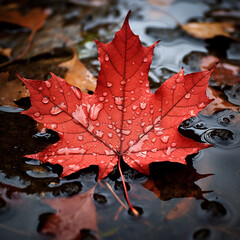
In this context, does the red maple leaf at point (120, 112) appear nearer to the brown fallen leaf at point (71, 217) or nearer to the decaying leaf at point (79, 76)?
the brown fallen leaf at point (71, 217)

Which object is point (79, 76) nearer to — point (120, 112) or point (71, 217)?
point (120, 112)

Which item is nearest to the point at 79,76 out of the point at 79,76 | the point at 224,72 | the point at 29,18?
the point at 79,76

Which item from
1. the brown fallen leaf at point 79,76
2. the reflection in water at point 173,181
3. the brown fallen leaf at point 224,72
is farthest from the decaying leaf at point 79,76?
the brown fallen leaf at point 224,72

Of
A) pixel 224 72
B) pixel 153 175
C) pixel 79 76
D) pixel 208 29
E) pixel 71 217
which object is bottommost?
pixel 71 217

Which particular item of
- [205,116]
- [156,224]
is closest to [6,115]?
[156,224]

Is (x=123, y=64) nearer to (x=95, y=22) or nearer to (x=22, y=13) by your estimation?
(x=95, y=22)

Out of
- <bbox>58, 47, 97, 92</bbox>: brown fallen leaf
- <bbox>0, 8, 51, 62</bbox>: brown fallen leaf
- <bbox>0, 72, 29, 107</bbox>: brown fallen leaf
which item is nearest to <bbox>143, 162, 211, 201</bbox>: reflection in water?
<bbox>58, 47, 97, 92</bbox>: brown fallen leaf
